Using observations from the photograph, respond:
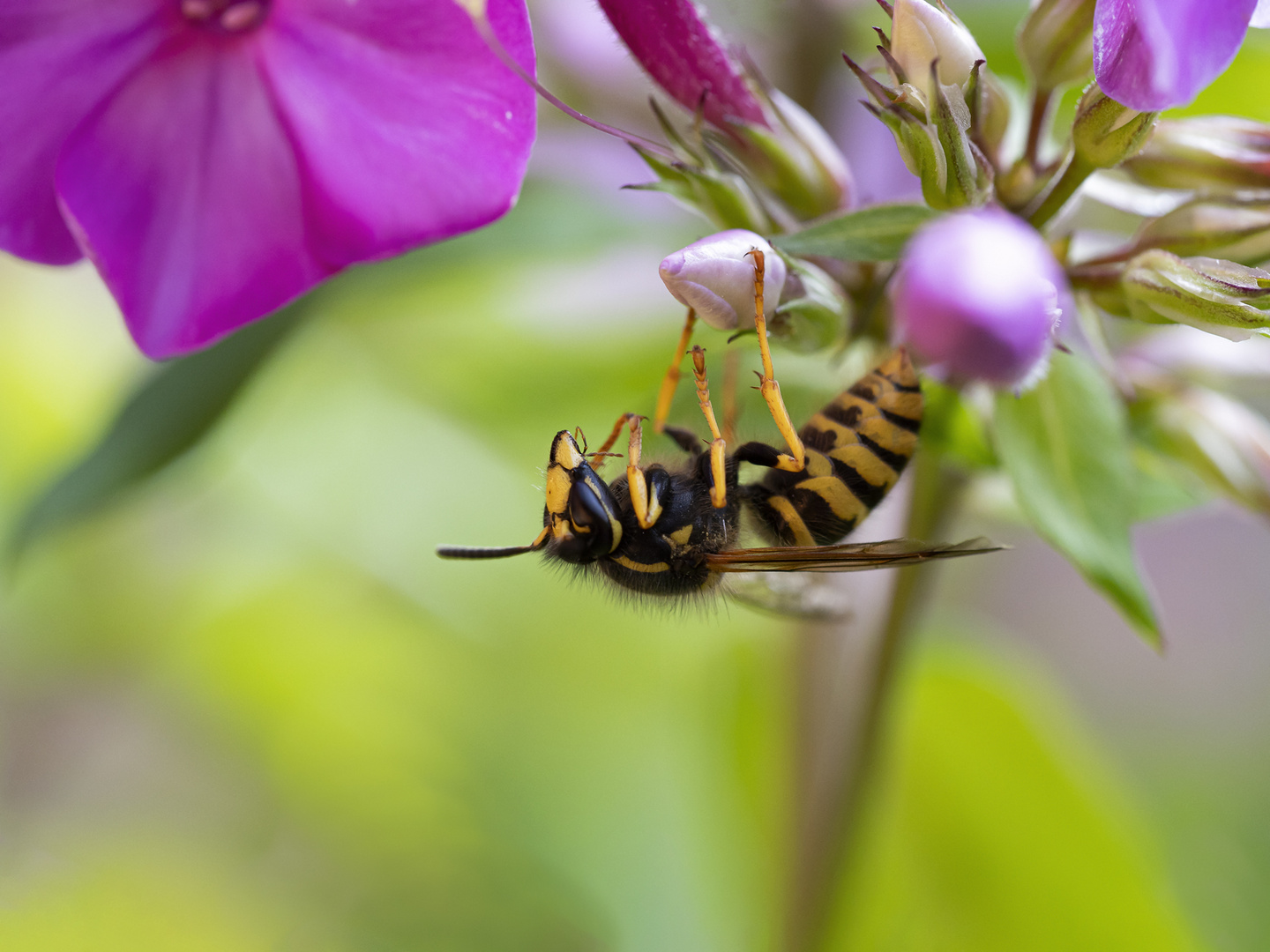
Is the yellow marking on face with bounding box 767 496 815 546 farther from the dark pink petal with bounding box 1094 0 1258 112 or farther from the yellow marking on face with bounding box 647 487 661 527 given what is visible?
the dark pink petal with bounding box 1094 0 1258 112

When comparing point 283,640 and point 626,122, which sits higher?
point 626,122

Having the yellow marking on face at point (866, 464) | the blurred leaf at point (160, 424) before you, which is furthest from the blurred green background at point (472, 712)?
the yellow marking on face at point (866, 464)

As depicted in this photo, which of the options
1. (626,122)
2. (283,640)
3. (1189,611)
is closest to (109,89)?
(626,122)

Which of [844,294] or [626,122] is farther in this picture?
[626,122]

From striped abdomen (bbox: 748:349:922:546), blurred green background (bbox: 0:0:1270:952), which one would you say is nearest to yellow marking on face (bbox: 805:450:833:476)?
striped abdomen (bbox: 748:349:922:546)

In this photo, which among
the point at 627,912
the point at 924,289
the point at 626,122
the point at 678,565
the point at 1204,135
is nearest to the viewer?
the point at 924,289

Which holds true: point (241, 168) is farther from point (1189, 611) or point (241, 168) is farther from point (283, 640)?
point (1189, 611)
